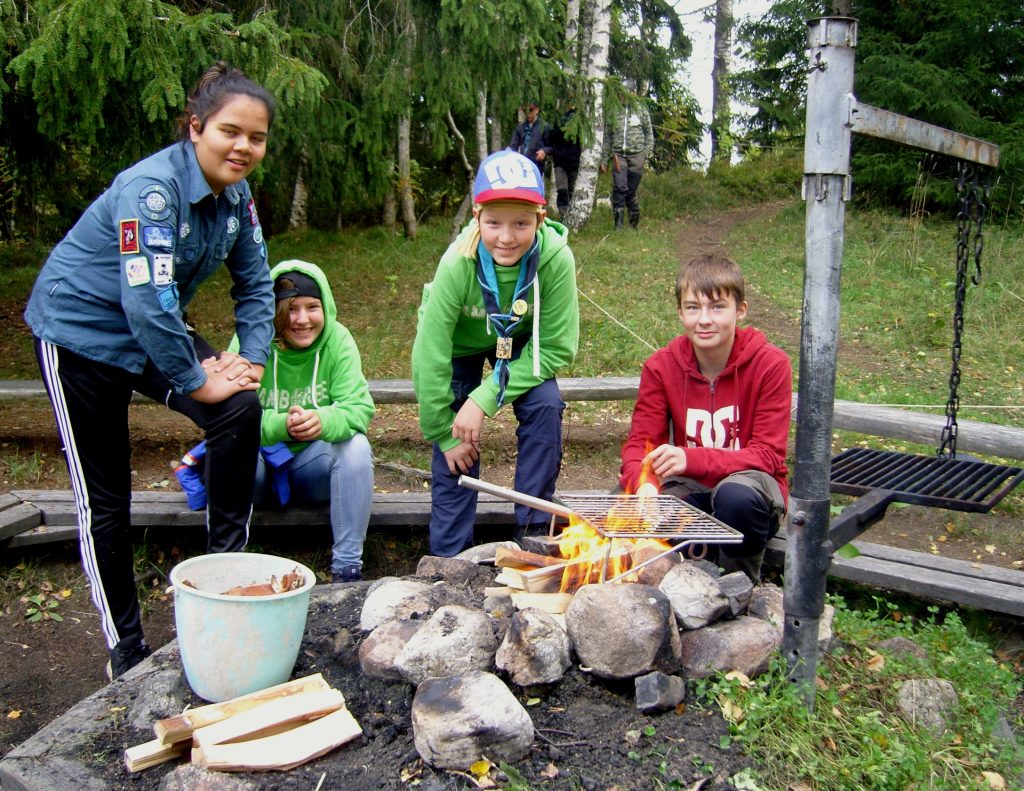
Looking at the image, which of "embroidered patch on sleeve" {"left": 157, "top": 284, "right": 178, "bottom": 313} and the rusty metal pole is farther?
"embroidered patch on sleeve" {"left": 157, "top": 284, "right": 178, "bottom": 313}

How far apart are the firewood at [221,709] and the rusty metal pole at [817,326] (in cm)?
122

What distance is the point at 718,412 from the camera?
135 inches

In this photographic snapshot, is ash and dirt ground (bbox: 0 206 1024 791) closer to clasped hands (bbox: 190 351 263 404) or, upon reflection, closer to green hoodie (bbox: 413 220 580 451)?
clasped hands (bbox: 190 351 263 404)

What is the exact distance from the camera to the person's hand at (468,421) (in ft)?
11.3

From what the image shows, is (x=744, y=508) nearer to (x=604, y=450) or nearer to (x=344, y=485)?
(x=344, y=485)

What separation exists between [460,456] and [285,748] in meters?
1.58

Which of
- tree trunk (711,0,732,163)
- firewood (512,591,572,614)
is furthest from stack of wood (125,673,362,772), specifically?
tree trunk (711,0,732,163)

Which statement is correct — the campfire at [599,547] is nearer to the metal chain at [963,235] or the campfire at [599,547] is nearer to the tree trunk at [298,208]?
the metal chain at [963,235]

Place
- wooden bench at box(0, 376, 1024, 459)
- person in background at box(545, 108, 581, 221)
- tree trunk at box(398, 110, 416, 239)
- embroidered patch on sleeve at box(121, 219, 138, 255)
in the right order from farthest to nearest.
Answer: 1. person in background at box(545, 108, 581, 221)
2. tree trunk at box(398, 110, 416, 239)
3. wooden bench at box(0, 376, 1024, 459)
4. embroidered patch on sleeve at box(121, 219, 138, 255)

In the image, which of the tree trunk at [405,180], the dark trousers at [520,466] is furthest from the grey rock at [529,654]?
the tree trunk at [405,180]

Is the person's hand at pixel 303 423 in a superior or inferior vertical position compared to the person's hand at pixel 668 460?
superior

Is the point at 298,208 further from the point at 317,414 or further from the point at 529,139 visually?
the point at 317,414

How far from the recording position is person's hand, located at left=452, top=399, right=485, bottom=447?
346 centimetres

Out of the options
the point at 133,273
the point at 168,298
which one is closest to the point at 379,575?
the point at 168,298
